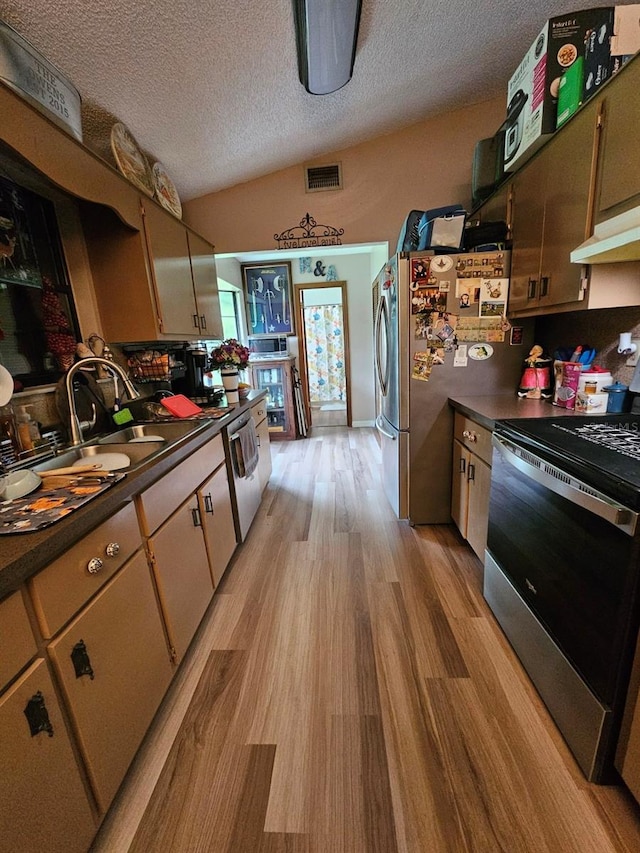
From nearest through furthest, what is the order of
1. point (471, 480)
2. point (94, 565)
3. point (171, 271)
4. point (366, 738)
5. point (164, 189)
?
1. point (94, 565)
2. point (366, 738)
3. point (471, 480)
4. point (171, 271)
5. point (164, 189)

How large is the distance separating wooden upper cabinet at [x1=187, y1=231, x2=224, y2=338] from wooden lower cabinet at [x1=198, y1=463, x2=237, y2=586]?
1310 mm

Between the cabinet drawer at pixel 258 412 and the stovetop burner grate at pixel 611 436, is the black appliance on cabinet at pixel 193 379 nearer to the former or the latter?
the cabinet drawer at pixel 258 412

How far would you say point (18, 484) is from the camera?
999 mm

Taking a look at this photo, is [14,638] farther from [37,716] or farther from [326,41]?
[326,41]

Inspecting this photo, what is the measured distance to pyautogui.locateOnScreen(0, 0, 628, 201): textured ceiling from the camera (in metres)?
1.37

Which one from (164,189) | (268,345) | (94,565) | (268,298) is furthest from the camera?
(268,345)

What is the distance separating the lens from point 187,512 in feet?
4.78

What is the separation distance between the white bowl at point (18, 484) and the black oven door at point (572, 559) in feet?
5.25

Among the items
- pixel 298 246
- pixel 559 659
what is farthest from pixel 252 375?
pixel 559 659

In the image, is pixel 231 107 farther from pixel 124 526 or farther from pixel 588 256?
pixel 124 526

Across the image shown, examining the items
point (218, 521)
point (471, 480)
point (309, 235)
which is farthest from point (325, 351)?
point (218, 521)

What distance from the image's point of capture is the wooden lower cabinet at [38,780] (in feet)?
2.10

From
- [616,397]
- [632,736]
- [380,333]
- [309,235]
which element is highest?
[309,235]

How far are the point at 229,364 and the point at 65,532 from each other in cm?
198
